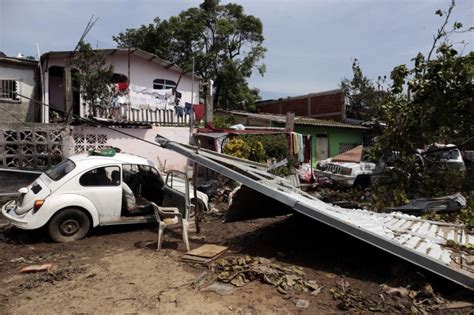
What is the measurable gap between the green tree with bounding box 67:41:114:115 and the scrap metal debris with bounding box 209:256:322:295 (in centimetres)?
936

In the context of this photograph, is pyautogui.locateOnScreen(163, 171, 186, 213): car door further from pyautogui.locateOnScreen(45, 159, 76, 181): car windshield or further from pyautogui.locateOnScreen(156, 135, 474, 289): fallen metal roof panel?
pyautogui.locateOnScreen(45, 159, 76, 181): car windshield

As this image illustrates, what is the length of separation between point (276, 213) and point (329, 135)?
590 inches

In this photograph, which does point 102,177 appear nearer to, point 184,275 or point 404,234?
point 184,275

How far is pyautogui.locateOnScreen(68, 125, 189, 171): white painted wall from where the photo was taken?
12.4 metres

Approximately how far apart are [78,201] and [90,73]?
289 inches

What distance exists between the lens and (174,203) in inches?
313

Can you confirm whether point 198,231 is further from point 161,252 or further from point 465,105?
point 465,105

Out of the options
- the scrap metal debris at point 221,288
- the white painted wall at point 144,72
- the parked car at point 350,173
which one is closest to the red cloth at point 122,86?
the white painted wall at point 144,72

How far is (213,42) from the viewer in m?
28.7

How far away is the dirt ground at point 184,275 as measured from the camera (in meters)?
4.34

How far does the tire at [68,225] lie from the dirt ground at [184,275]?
155mm

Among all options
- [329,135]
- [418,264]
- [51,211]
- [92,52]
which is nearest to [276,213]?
[418,264]

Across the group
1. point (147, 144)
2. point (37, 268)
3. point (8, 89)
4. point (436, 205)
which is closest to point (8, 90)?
point (8, 89)

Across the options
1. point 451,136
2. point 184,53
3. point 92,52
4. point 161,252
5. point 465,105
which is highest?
point 184,53
